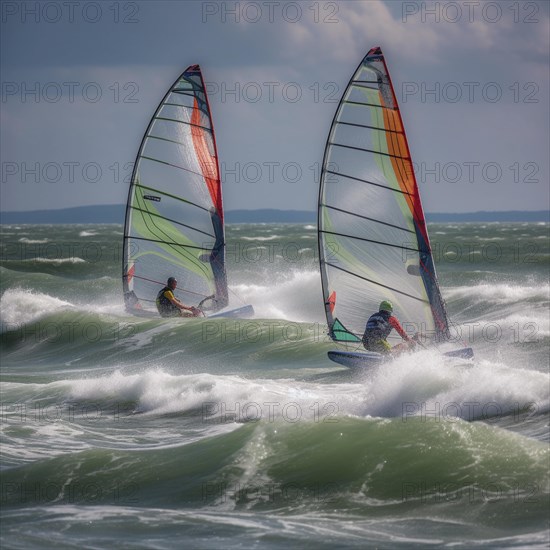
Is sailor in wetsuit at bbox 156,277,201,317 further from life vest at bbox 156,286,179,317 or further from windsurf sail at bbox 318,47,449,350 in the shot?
windsurf sail at bbox 318,47,449,350

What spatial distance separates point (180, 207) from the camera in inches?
821

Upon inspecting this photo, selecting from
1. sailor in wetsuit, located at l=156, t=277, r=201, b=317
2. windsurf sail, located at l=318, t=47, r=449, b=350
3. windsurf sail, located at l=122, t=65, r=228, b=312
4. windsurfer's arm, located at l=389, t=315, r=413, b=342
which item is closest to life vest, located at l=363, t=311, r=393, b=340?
windsurfer's arm, located at l=389, t=315, r=413, b=342

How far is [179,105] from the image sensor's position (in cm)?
2052

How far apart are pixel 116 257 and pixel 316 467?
137 feet

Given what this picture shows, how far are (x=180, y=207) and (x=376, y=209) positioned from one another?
6992 mm

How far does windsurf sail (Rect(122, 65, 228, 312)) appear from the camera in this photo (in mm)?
20594

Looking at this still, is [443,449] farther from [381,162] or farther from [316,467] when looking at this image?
[381,162]

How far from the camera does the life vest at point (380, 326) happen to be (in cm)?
1437

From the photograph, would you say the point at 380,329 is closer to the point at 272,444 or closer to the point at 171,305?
the point at 272,444

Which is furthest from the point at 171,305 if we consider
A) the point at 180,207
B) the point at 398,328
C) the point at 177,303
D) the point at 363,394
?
the point at 363,394

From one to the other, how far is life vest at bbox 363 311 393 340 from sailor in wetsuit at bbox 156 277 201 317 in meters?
6.46

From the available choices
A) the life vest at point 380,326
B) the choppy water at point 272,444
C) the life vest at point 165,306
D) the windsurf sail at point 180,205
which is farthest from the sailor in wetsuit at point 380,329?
the windsurf sail at point 180,205

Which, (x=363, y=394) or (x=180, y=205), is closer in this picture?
(x=363, y=394)

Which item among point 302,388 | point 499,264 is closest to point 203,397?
point 302,388
